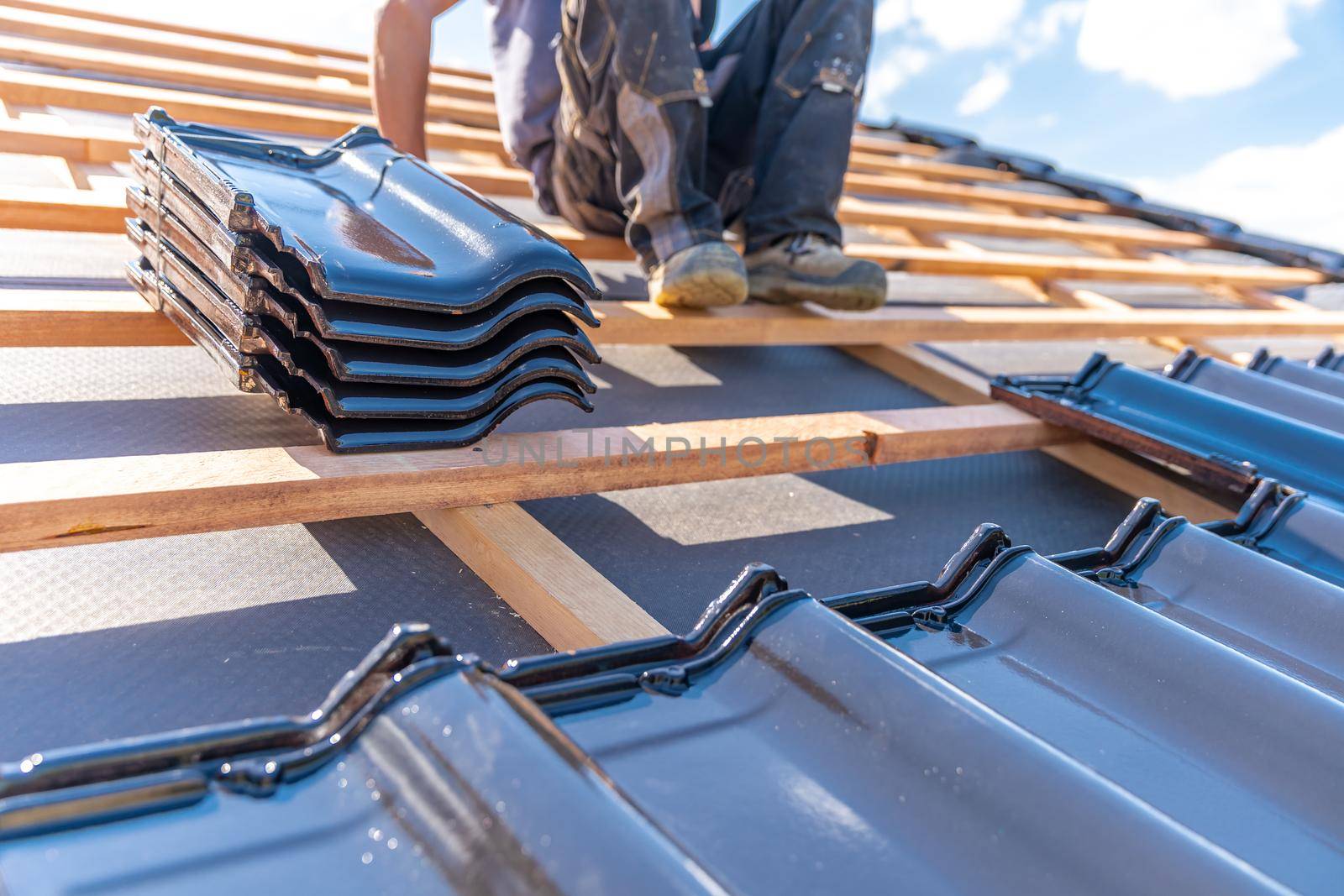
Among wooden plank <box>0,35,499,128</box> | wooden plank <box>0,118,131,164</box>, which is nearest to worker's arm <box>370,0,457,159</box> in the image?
wooden plank <box>0,118,131,164</box>

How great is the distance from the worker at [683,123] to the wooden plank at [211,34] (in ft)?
5.54

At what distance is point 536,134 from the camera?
225cm

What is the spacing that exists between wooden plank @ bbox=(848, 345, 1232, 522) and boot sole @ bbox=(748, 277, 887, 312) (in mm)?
207

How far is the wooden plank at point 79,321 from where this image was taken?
1.30 meters

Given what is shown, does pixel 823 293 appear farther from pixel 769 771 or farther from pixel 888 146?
pixel 888 146

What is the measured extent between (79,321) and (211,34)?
274 centimetres

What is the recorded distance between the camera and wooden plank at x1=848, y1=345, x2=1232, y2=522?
1639 mm

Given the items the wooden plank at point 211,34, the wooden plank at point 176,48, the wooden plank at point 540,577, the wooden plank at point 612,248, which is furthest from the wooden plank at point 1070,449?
the wooden plank at point 211,34

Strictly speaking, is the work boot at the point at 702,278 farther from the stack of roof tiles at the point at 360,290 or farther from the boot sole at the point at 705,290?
the stack of roof tiles at the point at 360,290

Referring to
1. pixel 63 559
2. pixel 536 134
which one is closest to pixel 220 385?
pixel 63 559

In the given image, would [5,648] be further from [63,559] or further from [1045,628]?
[1045,628]

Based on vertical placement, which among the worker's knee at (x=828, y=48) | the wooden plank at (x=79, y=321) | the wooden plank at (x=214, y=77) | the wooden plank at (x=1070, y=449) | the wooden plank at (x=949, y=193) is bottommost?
the wooden plank at (x=1070, y=449)

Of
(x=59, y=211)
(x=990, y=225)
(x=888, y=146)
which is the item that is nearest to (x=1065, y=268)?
(x=990, y=225)

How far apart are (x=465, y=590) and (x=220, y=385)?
61 cm
